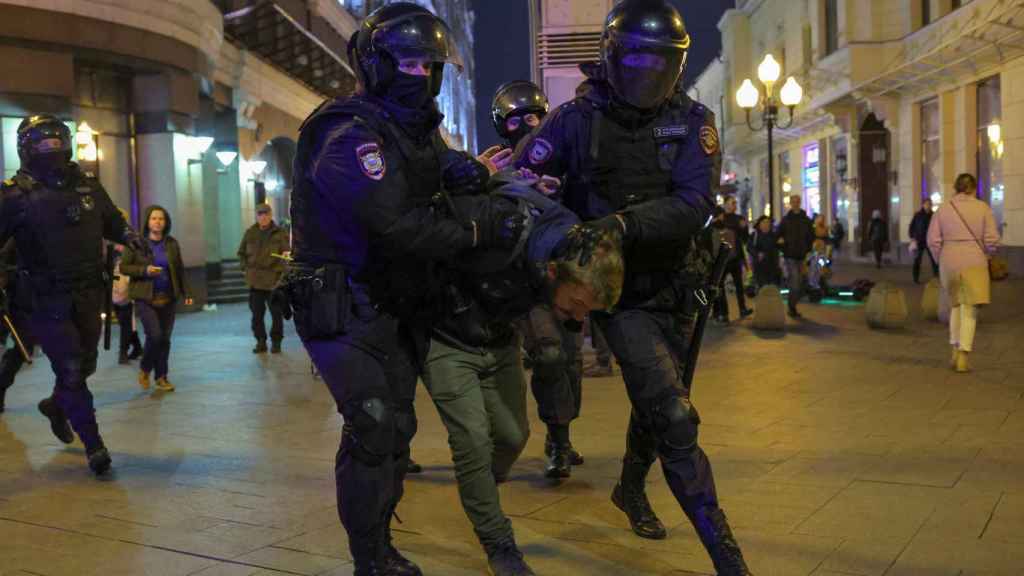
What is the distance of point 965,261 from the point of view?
936cm

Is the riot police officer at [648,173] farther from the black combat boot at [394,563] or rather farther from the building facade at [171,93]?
the building facade at [171,93]

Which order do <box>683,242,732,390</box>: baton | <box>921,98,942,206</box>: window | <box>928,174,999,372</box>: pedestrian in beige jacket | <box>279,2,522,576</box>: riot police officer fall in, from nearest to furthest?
<box>279,2,522,576</box>: riot police officer, <box>683,242,732,390</box>: baton, <box>928,174,999,372</box>: pedestrian in beige jacket, <box>921,98,942,206</box>: window

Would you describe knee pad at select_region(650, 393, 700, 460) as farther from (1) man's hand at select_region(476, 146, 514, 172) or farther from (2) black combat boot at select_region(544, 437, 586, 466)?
(2) black combat boot at select_region(544, 437, 586, 466)

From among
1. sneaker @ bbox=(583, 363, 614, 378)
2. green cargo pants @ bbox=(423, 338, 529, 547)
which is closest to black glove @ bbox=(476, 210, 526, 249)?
green cargo pants @ bbox=(423, 338, 529, 547)

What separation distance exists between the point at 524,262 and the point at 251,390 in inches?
262

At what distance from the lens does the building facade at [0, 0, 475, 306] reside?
16891 millimetres

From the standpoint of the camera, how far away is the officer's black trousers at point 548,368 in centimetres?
540

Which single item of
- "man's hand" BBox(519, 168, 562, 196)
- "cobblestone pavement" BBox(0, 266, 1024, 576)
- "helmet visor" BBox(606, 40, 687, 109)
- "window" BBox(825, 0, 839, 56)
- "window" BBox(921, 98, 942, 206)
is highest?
"window" BBox(825, 0, 839, 56)

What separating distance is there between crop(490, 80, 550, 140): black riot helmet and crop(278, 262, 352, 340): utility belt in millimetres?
3006

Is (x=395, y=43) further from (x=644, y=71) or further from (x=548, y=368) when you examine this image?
(x=548, y=368)

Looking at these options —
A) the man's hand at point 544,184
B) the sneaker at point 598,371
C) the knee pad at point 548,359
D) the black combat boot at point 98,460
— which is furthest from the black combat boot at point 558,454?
the sneaker at point 598,371

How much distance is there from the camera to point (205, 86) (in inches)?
856

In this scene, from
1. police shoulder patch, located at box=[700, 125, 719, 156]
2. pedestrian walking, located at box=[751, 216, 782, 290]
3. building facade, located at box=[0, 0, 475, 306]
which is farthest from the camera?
building facade, located at box=[0, 0, 475, 306]

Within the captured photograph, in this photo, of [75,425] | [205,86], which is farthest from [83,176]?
[205,86]
